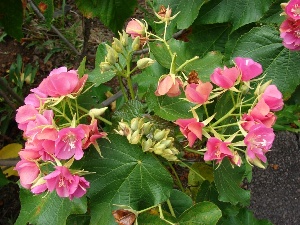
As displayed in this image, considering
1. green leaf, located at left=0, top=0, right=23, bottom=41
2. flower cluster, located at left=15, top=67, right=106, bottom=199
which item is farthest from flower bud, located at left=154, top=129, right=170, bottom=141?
green leaf, located at left=0, top=0, right=23, bottom=41

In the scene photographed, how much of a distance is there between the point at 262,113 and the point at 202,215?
0.28m

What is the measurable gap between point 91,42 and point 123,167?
1945 mm

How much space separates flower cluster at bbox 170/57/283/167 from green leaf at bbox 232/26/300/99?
34 centimetres

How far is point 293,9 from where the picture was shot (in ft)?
3.51

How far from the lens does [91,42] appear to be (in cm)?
287

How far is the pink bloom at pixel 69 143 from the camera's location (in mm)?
851

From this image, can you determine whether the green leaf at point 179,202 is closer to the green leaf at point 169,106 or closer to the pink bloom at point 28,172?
the green leaf at point 169,106

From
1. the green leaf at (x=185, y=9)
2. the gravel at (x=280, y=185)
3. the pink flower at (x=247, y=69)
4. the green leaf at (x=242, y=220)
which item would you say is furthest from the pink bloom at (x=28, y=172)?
the gravel at (x=280, y=185)

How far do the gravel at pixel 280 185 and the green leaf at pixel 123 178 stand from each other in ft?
Result: 5.57

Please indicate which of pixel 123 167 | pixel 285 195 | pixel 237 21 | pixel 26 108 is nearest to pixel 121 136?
pixel 123 167

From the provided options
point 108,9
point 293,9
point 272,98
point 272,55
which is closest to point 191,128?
point 272,98

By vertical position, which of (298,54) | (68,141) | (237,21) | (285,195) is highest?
(68,141)

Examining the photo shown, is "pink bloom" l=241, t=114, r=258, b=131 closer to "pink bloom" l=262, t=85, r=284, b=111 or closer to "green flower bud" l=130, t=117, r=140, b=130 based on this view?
"pink bloom" l=262, t=85, r=284, b=111

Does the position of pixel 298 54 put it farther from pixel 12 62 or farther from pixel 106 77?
pixel 12 62
